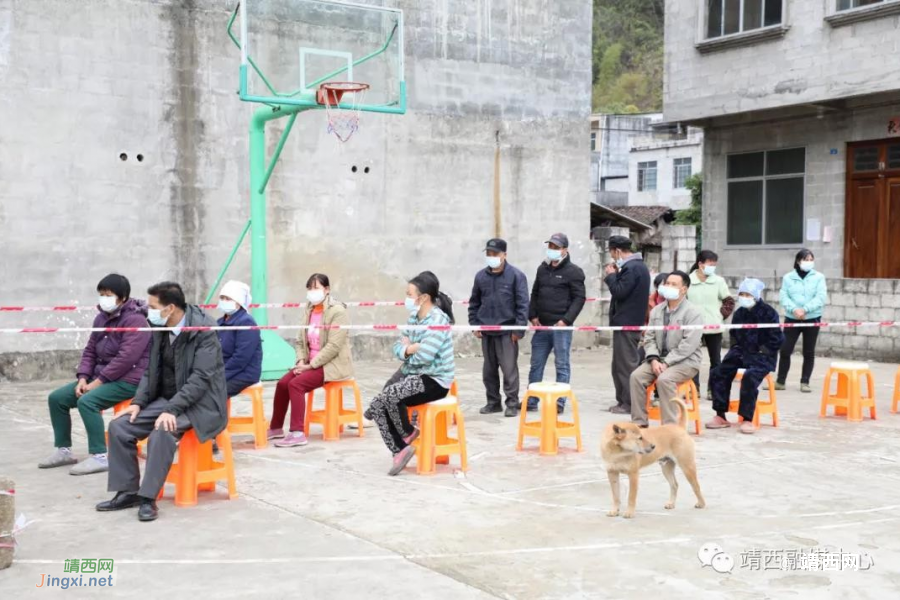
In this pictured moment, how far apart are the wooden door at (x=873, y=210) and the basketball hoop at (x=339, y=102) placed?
8.76 meters

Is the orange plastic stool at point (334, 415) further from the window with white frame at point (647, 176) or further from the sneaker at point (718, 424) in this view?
the window with white frame at point (647, 176)

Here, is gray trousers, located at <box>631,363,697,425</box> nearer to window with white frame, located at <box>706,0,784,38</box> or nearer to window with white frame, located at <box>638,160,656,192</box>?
window with white frame, located at <box>706,0,784,38</box>

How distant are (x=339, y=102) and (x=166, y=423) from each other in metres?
6.70

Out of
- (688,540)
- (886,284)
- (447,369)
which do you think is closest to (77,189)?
(447,369)

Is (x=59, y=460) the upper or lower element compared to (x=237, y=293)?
lower

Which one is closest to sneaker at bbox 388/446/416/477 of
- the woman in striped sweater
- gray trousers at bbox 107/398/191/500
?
the woman in striped sweater

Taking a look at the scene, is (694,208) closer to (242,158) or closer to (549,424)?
(242,158)

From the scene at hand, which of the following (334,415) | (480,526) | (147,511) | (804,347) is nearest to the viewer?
(480,526)

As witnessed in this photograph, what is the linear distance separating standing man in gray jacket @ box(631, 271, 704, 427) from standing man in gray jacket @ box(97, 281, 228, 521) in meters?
3.81

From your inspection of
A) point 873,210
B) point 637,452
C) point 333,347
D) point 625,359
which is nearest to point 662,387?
point 625,359

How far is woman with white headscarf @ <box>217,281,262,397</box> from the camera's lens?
787 cm

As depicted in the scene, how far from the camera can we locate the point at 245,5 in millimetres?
12086

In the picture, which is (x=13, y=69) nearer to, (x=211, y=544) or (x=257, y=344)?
(x=257, y=344)

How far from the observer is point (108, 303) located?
7391 mm
